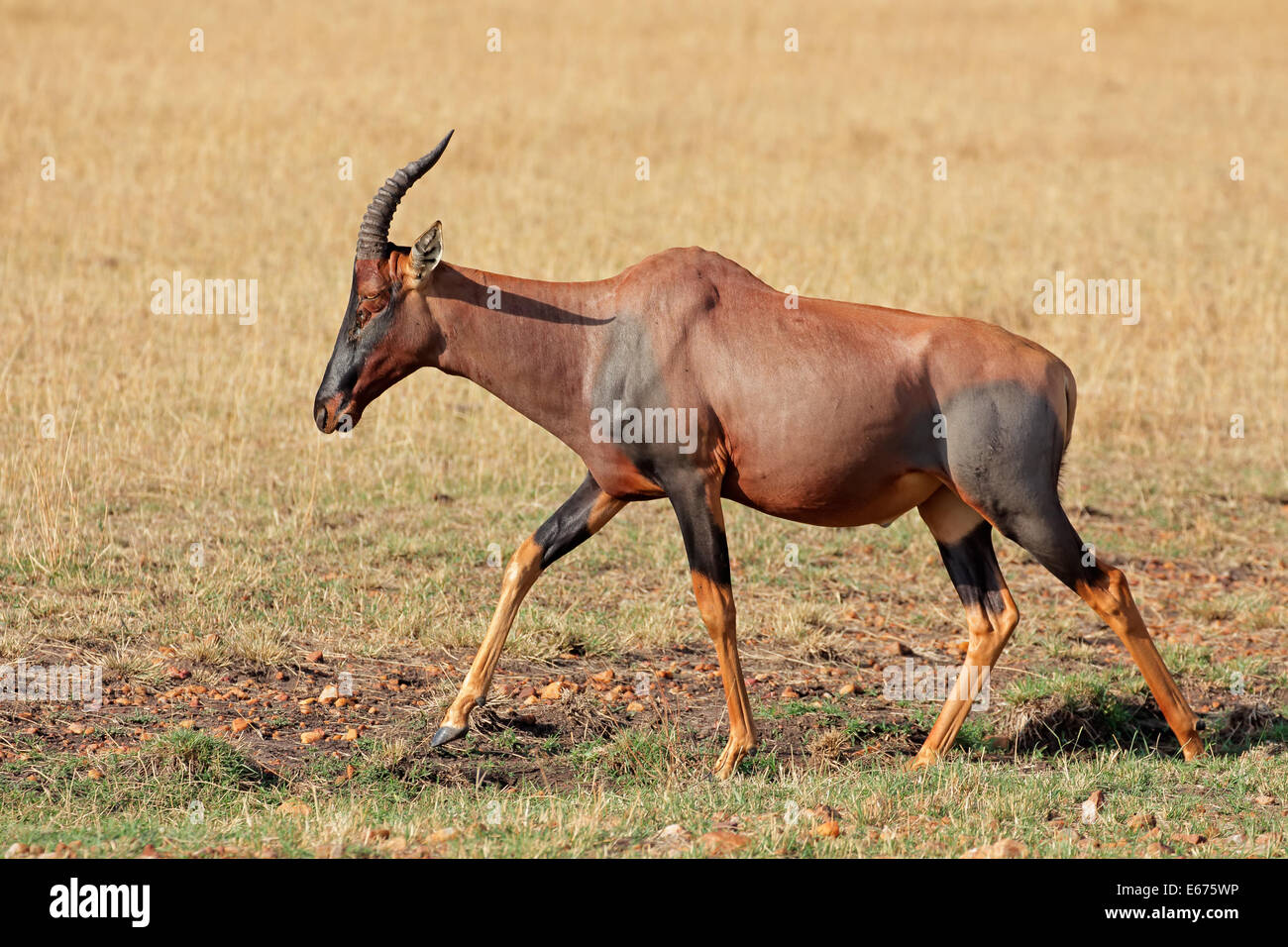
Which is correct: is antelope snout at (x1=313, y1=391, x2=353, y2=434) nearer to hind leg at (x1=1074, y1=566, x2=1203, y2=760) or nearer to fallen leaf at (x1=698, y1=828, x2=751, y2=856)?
fallen leaf at (x1=698, y1=828, x2=751, y2=856)

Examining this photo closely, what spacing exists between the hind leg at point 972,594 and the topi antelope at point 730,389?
0.35 metres

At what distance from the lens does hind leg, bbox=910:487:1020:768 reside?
8086 millimetres

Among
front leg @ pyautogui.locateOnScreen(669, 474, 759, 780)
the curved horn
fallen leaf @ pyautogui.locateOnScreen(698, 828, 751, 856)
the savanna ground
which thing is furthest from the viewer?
front leg @ pyautogui.locateOnScreen(669, 474, 759, 780)

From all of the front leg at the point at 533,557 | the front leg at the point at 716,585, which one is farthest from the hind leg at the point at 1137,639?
the front leg at the point at 533,557

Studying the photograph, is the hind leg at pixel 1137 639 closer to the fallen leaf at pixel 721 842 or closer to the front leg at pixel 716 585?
the front leg at pixel 716 585

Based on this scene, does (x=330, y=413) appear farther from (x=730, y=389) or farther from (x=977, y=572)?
(x=977, y=572)

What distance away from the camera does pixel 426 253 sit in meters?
7.52

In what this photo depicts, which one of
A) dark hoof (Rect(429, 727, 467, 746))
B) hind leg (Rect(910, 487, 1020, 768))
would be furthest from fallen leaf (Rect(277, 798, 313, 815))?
hind leg (Rect(910, 487, 1020, 768))

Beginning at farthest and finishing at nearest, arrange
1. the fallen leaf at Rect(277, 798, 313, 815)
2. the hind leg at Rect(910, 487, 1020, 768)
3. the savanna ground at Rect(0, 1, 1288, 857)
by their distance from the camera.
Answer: the hind leg at Rect(910, 487, 1020, 768), the savanna ground at Rect(0, 1, 1288, 857), the fallen leaf at Rect(277, 798, 313, 815)

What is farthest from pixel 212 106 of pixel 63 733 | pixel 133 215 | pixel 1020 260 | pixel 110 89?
pixel 63 733

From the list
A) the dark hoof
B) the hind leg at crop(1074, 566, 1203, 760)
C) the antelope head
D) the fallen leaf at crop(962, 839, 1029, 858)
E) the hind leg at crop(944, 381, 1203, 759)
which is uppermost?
the antelope head

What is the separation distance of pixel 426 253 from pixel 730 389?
5.09 ft

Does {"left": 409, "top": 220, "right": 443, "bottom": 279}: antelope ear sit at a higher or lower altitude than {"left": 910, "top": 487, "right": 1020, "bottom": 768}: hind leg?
higher
